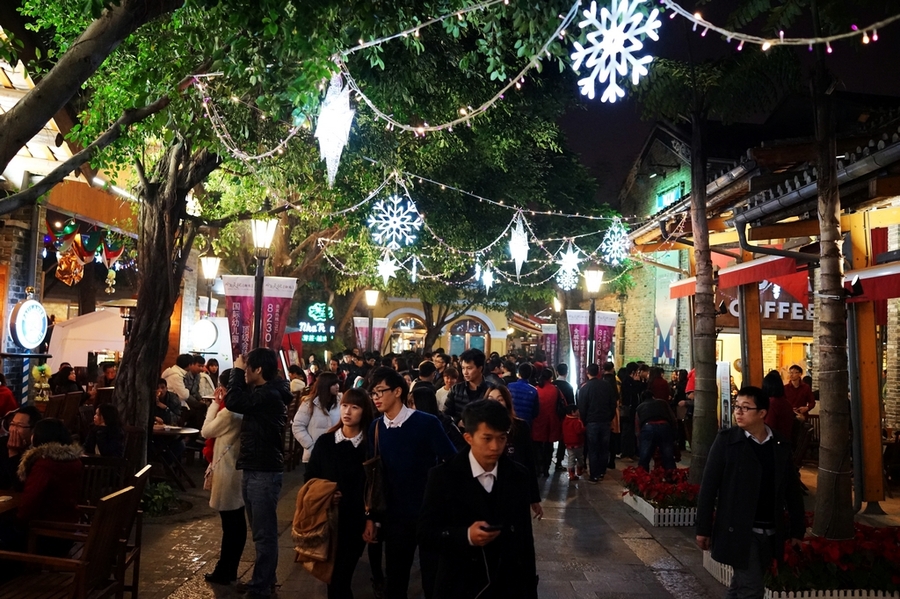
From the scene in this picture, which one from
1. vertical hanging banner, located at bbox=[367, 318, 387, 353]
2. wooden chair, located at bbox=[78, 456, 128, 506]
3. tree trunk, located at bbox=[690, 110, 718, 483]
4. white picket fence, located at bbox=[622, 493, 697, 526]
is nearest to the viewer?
wooden chair, located at bbox=[78, 456, 128, 506]

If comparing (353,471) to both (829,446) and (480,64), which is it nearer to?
(829,446)

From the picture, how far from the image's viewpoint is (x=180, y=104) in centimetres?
750

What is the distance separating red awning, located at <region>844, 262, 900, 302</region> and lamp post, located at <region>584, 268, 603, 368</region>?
800 cm

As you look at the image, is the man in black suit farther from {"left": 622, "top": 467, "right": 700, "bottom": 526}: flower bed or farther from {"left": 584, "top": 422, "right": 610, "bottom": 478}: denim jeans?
{"left": 584, "top": 422, "right": 610, "bottom": 478}: denim jeans

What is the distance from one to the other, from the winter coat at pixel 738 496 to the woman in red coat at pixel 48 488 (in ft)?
13.9

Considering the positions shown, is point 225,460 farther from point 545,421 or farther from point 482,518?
point 545,421

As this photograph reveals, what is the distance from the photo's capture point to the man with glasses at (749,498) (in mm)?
5031

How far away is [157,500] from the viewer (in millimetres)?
9141

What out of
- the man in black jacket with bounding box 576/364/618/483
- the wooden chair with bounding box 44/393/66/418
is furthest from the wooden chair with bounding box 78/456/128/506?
the man in black jacket with bounding box 576/364/618/483

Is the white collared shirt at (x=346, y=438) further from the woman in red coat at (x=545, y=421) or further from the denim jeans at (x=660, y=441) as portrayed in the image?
the denim jeans at (x=660, y=441)

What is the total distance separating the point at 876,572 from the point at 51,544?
601 centimetres

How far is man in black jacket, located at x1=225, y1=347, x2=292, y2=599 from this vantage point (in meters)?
6.05

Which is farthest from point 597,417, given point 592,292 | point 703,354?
point 592,292

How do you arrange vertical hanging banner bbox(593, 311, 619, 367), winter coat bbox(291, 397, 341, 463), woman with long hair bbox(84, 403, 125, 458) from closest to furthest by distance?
winter coat bbox(291, 397, 341, 463)
woman with long hair bbox(84, 403, 125, 458)
vertical hanging banner bbox(593, 311, 619, 367)
